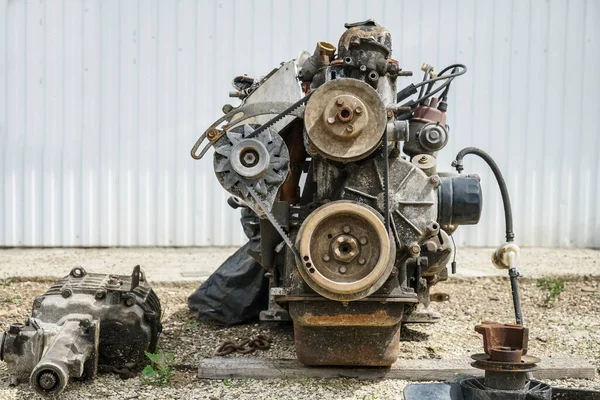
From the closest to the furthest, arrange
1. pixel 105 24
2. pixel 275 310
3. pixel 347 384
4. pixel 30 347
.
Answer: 1. pixel 30 347
2. pixel 347 384
3. pixel 275 310
4. pixel 105 24

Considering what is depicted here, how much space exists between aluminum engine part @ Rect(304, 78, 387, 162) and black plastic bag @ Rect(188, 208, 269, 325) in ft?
4.73

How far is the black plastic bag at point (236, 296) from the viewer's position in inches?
181

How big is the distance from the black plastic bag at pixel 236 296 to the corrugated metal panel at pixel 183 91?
266 centimetres

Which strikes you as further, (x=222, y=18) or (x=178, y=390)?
(x=222, y=18)

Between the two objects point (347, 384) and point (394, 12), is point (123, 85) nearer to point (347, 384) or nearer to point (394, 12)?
point (394, 12)

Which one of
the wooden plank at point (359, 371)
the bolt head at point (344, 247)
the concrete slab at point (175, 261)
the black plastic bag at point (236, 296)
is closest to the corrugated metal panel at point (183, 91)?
the concrete slab at point (175, 261)

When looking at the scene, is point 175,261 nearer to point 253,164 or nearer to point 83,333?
point 83,333

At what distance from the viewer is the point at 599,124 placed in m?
7.55

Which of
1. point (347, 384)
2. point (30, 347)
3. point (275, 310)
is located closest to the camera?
point (30, 347)

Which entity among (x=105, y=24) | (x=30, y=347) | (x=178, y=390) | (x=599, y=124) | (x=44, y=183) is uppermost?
(x=105, y=24)

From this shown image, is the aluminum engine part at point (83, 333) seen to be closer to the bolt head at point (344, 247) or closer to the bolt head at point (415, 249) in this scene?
the bolt head at point (344, 247)

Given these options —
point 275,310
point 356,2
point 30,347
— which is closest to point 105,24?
point 356,2

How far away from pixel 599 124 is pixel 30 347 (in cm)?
622

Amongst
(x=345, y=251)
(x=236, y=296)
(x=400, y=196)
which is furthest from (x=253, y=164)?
(x=236, y=296)
